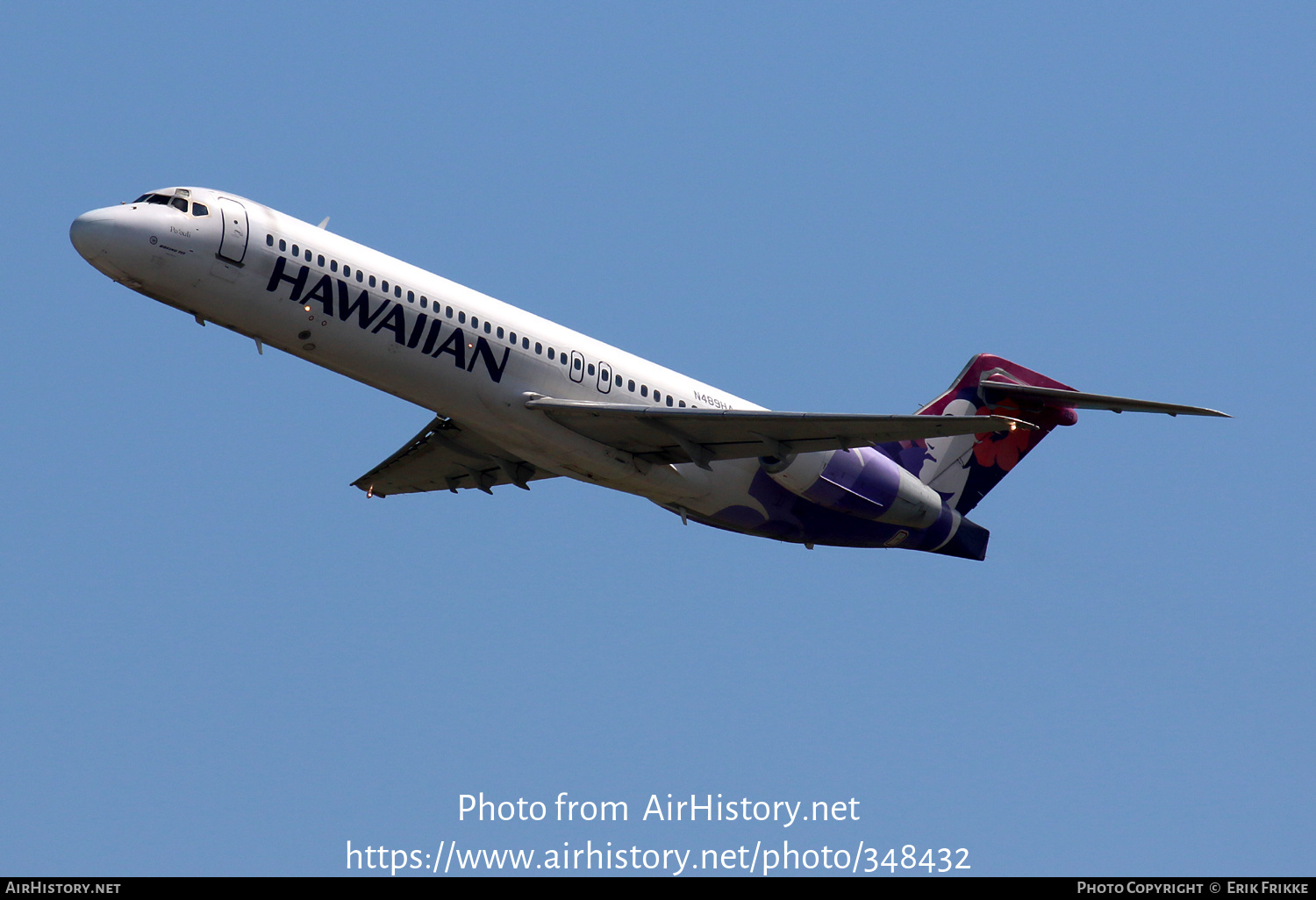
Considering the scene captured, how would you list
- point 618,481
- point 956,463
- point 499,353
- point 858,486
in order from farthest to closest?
point 956,463 < point 858,486 < point 618,481 < point 499,353

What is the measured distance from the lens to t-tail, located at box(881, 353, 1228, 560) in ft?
115

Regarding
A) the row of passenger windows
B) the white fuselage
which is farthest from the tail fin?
the row of passenger windows

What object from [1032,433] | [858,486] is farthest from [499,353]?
[1032,433]

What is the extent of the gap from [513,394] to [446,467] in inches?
225

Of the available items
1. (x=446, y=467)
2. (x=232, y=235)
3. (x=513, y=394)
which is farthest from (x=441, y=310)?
(x=446, y=467)

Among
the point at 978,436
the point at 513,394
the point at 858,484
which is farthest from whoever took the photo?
Answer: the point at 978,436

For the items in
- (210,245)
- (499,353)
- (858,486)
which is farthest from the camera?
(858,486)

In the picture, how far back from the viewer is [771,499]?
3238cm

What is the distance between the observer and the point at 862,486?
3288 centimetres

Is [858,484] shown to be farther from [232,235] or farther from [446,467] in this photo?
[232,235]

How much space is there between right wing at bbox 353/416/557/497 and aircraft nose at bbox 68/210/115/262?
7.88 m
